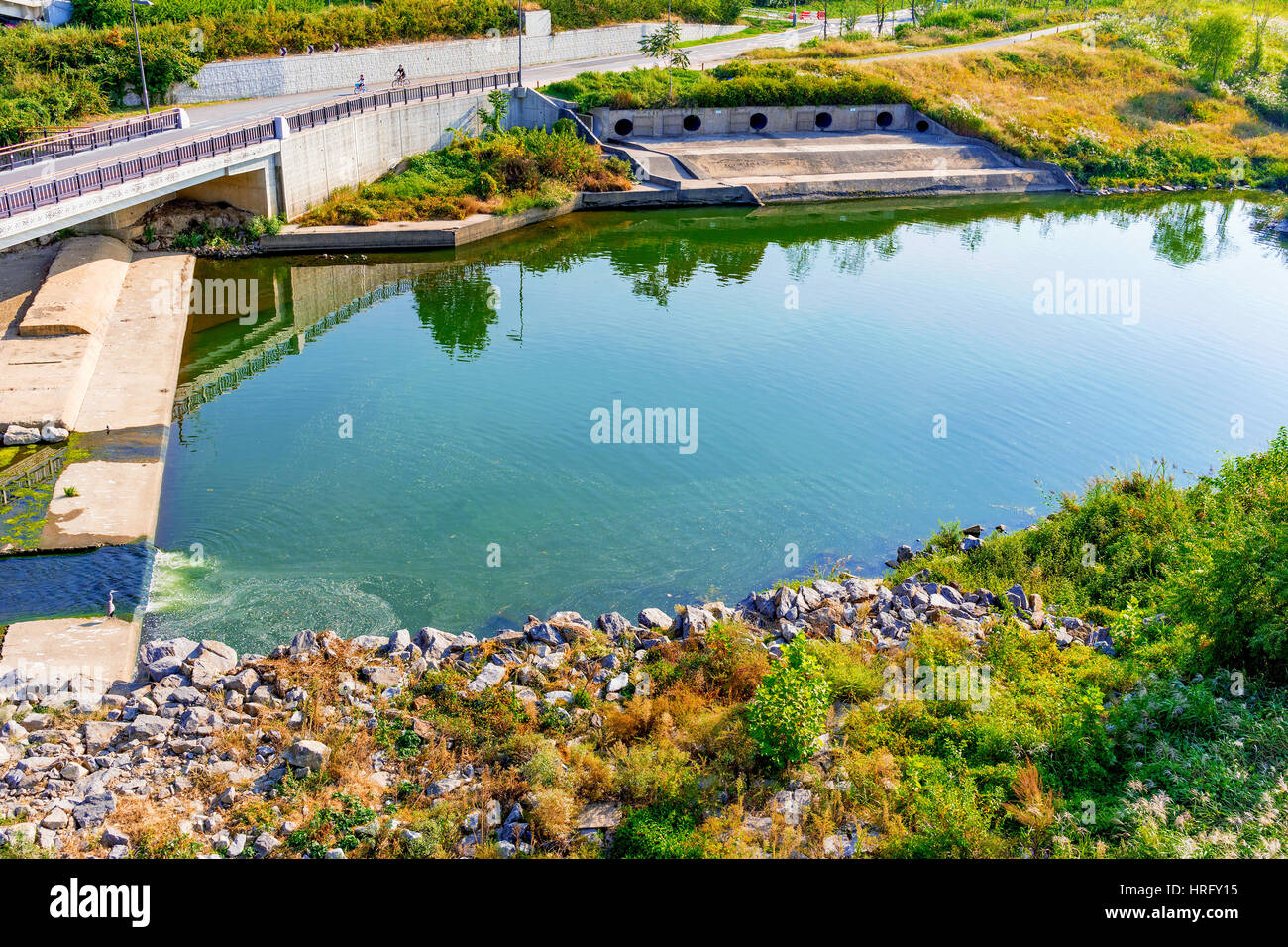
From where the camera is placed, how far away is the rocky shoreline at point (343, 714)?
9664 millimetres

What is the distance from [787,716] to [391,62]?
44904 millimetres

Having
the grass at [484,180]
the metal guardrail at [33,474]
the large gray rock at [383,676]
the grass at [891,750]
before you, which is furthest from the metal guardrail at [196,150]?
the grass at [891,750]

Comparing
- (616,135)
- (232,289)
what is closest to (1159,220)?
(616,135)

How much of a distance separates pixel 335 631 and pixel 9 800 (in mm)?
4784

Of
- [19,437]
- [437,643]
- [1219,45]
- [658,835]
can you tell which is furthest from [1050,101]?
[658,835]

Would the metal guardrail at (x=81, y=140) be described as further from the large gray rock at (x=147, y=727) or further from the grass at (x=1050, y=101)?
the large gray rock at (x=147, y=727)

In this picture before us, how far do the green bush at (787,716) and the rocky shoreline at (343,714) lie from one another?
1.51 ft

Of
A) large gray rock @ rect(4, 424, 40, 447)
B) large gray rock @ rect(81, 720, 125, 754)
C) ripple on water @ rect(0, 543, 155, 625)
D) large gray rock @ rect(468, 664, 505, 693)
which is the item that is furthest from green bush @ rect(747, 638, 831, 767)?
large gray rock @ rect(4, 424, 40, 447)

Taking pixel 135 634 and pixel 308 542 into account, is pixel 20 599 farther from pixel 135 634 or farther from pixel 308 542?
pixel 308 542

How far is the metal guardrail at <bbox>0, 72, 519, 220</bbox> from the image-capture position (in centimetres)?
2241

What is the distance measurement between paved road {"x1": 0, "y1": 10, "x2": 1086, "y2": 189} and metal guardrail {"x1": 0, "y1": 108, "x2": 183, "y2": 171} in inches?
10.7

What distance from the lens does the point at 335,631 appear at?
14.1 m

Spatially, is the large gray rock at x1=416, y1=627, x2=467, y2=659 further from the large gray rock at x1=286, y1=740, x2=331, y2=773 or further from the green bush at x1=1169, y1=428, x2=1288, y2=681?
the green bush at x1=1169, y1=428, x2=1288, y2=681

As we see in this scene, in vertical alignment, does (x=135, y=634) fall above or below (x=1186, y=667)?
below
